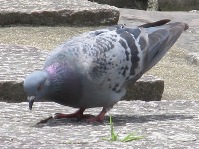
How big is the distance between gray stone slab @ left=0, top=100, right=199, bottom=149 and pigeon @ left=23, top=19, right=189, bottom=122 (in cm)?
16

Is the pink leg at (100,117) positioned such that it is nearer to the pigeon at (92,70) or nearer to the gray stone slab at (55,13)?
the pigeon at (92,70)

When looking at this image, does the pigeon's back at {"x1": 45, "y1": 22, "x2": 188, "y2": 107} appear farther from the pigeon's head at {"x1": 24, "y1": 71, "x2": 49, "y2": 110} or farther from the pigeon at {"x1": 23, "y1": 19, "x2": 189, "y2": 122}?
the pigeon's head at {"x1": 24, "y1": 71, "x2": 49, "y2": 110}

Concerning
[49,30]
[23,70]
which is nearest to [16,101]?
[23,70]

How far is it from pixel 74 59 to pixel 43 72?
194 mm

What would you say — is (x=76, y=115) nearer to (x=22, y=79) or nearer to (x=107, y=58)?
(x=107, y=58)

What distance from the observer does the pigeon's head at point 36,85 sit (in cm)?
380

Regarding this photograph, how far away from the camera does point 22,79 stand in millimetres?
4992

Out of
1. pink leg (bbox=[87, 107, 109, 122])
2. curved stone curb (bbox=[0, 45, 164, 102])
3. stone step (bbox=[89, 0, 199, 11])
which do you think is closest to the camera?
pink leg (bbox=[87, 107, 109, 122])

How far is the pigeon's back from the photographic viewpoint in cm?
396

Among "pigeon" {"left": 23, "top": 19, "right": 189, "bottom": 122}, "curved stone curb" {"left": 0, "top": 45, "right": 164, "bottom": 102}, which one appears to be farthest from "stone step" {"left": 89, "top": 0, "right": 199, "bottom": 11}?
"pigeon" {"left": 23, "top": 19, "right": 189, "bottom": 122}

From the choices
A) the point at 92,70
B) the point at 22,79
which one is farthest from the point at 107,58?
the point at 22,79

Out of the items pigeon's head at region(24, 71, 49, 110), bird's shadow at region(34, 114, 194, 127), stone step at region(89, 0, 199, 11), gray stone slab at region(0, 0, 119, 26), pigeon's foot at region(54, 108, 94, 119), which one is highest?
pigeon's head at region(24, 71, 49, 110)

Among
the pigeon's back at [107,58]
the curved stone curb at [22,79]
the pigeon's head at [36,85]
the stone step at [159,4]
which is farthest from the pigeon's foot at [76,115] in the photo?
the stone step at [159,4]

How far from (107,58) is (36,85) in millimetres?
459
